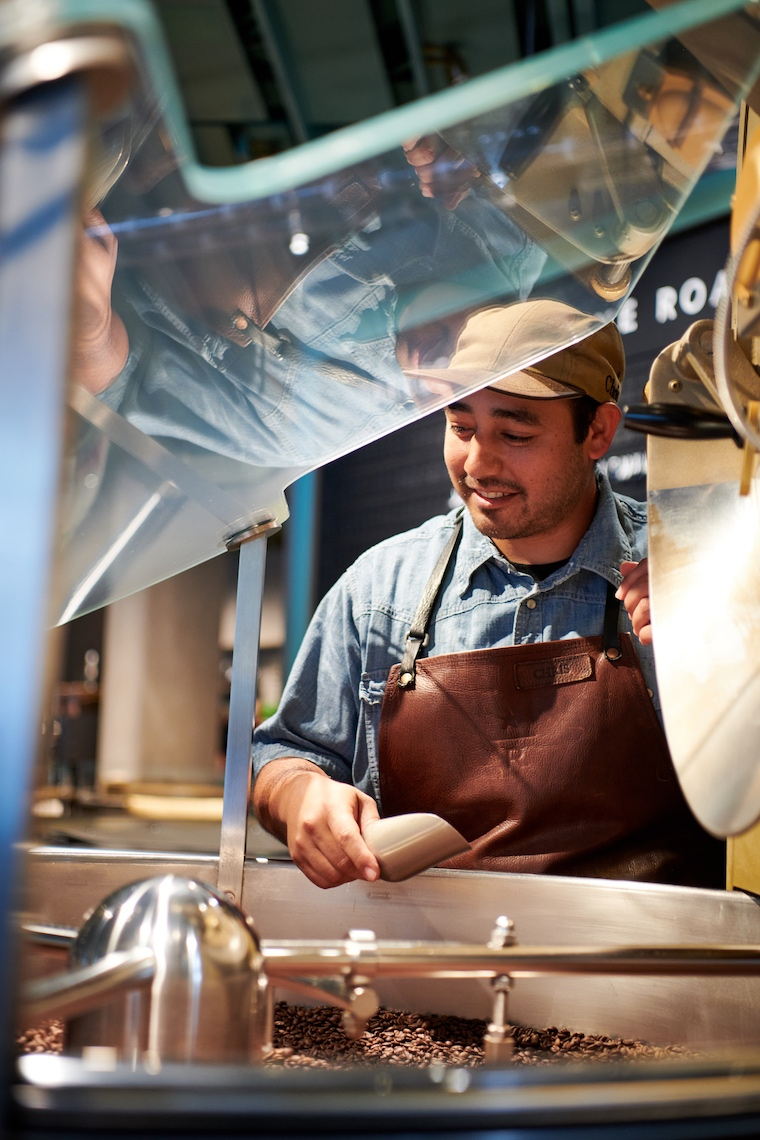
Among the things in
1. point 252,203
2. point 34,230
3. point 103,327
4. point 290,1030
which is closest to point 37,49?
point 34,230

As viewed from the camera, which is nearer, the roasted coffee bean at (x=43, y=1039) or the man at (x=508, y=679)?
the roasted coffee bean at (x=43, y=1039)

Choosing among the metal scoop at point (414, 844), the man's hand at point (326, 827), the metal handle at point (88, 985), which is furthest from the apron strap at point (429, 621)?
the metal handle at point (88, 985)

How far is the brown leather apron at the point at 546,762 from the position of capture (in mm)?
1111

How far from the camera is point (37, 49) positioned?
0.30 m

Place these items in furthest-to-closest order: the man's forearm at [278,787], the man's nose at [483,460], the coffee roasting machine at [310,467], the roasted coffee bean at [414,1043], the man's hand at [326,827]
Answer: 1. the man's nose at [483,460]
2. the man's forearm at [278,787]
3. the man's hand at [326,827]
4. the roasted coffee bean at [414,1043]
5. the coffee roasting machine at [310,467]

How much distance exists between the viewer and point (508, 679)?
122 centimetres

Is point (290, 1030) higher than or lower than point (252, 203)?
lower

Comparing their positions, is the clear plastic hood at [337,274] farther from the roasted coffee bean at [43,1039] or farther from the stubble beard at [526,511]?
the stubble beard at [526,511]

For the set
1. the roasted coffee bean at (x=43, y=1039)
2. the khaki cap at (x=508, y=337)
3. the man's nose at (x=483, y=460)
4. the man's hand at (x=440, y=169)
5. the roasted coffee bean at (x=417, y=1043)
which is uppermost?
the man's nose at (x=483, y=460)

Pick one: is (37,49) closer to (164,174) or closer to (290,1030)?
(164,174)

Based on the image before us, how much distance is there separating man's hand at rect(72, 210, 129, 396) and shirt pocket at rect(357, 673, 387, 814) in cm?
74

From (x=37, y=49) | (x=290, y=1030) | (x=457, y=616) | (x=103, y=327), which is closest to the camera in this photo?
(x=37, y=49)

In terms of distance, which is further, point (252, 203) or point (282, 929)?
point (282, 929)

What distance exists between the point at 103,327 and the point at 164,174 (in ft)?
0.36
